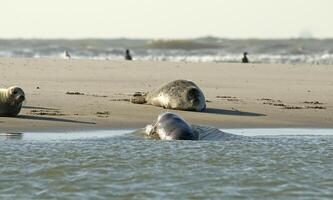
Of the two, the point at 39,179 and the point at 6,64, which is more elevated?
the point at 6,64

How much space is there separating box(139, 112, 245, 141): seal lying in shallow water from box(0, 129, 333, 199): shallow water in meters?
0.26

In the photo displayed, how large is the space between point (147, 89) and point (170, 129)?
7.00 meters

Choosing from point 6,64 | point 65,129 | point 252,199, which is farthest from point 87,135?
point 6,64

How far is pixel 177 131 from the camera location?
1097 cm

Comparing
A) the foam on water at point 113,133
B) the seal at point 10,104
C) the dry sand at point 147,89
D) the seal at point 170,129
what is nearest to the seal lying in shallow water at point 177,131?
the seal at point 170,129

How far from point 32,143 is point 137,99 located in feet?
15.5

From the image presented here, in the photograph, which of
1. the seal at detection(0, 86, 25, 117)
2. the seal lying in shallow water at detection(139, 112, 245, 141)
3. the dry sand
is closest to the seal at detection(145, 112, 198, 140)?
the seal lying in shallow water at detection(139, 112, 245, 141)

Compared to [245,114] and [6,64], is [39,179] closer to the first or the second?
[245,114]

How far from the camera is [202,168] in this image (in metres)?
Result: 8.68

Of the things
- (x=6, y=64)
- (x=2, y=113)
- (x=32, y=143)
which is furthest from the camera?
(x=6, y=64)

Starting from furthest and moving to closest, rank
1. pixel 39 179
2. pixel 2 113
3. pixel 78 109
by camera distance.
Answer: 1. pixel 78 109
2. pixel 2 113
3. pixel 39 179

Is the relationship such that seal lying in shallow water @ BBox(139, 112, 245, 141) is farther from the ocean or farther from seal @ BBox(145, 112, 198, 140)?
the ocean

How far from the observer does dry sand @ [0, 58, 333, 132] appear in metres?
12.9

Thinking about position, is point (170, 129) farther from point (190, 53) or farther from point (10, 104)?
point (190, 53)
